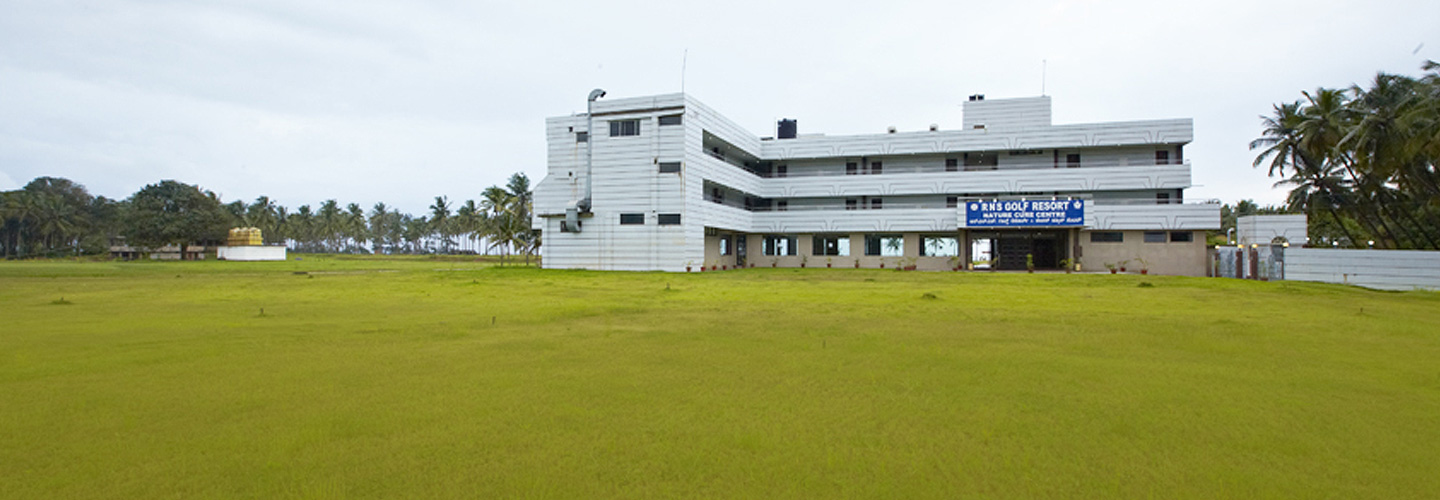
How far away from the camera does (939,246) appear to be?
1606 inches

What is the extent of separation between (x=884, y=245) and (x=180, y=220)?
7117cm

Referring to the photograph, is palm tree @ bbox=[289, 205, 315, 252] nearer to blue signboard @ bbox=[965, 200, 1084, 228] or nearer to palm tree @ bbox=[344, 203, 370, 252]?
palm tree @ bbox=[344, 203, 370, 252]

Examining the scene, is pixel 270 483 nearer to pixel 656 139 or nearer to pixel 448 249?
pixel 656 139

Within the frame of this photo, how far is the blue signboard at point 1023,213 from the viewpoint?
3547 cm

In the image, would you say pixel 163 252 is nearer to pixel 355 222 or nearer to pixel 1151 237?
pixel 355 222

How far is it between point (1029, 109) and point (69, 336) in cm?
4285

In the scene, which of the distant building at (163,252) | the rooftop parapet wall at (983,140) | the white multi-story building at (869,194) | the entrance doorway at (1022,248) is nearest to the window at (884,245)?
the white multi-story building at (869,194)

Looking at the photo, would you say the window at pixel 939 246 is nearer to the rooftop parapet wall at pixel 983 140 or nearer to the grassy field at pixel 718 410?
the rooftop parapet wall at pixel 983 140

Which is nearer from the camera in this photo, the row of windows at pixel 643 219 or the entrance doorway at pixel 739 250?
the row of windows at pixel 643 219

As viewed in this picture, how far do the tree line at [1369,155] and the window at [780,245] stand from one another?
26750mm

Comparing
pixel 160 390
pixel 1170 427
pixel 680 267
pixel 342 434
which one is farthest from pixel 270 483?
pixel 680 267

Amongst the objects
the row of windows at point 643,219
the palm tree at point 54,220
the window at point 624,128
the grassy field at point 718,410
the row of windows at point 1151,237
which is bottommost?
the grassy field at point 718,410

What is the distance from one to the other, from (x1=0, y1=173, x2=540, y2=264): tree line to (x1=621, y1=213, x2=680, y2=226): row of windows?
14.3 m

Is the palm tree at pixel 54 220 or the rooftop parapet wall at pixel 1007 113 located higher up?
the rooftop parapet wall at pixel 1007 113
